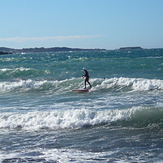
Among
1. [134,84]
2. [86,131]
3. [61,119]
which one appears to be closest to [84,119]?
[61,119]

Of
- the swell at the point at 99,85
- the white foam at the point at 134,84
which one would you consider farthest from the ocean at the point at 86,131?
the swell at the point at 99,85

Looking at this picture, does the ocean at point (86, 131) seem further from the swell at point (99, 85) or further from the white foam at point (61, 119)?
the swell at point (99, 85)

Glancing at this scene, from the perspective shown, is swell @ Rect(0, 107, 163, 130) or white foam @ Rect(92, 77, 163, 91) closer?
swell @ Rect(0, 107, 163, 130)

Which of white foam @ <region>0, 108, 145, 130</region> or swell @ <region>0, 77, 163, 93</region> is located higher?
swell @ <region>0, 77, 163, 93</region>

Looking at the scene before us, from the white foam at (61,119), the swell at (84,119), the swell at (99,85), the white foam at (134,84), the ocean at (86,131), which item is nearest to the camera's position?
the ocean at (86,131)

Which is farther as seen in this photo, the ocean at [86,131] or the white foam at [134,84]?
the white foam at [134,84]

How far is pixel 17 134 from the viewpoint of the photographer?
11.7 metres

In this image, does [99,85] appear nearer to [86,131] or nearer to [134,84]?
[134,84]

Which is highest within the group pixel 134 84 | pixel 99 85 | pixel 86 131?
pixel 134 84

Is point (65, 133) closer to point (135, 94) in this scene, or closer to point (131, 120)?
point (131, 120)

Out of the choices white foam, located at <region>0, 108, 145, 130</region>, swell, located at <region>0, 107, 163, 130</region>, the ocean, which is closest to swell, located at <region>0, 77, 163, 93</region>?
the ocean

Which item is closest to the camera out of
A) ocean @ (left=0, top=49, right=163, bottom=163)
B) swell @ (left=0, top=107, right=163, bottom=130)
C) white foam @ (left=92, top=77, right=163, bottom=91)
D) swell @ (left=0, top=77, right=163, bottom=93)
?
ocean @ (left=0, top=49, right=163, bottom=163)

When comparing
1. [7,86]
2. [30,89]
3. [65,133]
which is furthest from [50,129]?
[7,86]

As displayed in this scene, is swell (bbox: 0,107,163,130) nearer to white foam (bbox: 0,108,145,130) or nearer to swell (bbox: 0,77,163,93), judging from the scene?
white foam (bbox: 0,108,145,130)
